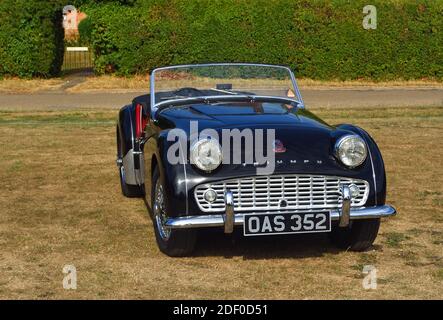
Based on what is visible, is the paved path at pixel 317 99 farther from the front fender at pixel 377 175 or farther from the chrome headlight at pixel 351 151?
the chrome headlight at pixel 351 151

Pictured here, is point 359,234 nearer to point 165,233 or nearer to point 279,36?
point 165,233

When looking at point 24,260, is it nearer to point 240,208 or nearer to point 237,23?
point 240,208

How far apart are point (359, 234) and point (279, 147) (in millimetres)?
1005

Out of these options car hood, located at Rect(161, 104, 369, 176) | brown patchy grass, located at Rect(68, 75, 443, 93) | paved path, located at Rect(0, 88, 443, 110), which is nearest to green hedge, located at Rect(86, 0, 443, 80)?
brown patchy grass, located at Rect(68, 75, 443, 93)

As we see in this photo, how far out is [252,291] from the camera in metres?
6.01

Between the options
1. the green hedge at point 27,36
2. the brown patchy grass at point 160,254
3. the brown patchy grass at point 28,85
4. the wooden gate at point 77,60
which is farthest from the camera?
the wooden gate at point 77,60

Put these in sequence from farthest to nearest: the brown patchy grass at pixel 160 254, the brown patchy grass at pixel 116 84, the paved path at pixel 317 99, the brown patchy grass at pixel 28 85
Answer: the brown patchy grass at pixel 116 84, the brown patchy grass at pixel 28 85, the paved path at pixel 317 99, the brown patchy grass at pixel 160 254

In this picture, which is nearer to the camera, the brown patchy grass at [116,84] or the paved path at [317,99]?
Result: the paved path at [317,99]

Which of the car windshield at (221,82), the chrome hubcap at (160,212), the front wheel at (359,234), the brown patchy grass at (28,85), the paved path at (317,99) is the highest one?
the car windshield at (221,82)

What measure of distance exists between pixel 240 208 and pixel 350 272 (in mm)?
932

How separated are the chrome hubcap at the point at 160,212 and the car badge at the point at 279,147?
3.13 feet

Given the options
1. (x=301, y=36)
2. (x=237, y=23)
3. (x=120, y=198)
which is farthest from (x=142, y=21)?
(x=120, y=198)

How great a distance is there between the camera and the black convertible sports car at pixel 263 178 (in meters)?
6.51

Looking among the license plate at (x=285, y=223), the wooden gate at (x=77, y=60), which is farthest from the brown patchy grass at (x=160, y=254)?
the wooden gate at (x=77, y=60)
